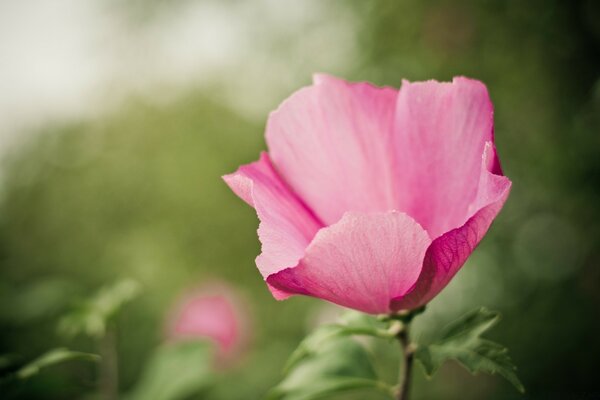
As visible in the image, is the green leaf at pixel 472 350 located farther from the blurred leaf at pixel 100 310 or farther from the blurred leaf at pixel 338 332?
the blurred leaf at pixel 100 310

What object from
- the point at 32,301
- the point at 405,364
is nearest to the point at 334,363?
the point at 405,364

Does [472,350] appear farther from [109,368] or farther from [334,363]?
[109,368]

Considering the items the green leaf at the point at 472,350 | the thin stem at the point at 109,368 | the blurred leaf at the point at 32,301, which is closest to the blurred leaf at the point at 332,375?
the green leaf at the point at 472,350

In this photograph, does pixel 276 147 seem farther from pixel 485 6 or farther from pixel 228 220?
pixel 228 220

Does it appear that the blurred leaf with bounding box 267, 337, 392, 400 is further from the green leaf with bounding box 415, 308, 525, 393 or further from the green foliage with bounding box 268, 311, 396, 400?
the green leaf with bounding box 415, 308, 525, 393

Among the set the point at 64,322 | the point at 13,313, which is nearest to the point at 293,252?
the point at 64,322

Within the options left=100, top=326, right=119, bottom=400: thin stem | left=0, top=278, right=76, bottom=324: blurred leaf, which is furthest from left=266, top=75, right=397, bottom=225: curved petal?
left=0, top=278, right=76, bottom=324: blurred leaf

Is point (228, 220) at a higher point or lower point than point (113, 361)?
higher
